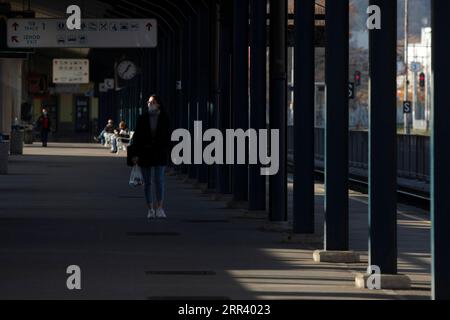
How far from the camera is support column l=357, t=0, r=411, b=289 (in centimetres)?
1578

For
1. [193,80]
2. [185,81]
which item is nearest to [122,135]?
[185,81]

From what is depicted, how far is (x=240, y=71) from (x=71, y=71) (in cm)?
6958

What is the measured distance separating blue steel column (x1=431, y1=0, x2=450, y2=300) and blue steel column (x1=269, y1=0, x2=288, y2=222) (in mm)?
10090

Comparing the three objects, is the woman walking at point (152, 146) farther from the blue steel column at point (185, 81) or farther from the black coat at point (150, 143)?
the blue steel column at point (185, 81)

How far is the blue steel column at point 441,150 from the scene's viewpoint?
13555 millimetres

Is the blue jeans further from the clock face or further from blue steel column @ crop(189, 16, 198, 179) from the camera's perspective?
the clock face

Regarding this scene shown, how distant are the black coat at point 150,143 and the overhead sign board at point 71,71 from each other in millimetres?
70575

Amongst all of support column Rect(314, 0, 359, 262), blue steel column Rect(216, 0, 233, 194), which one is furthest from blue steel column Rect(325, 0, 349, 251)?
blue steel column Rect(216, 0, 233, 194)

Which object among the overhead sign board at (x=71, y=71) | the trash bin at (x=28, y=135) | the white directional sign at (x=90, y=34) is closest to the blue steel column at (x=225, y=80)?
the white directional sign at (x=90, y=34)

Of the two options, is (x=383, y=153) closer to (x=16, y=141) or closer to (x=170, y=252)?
(x=170, y=252)

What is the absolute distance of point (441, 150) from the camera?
1362cm
